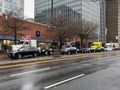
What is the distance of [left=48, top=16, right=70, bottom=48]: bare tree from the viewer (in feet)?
160

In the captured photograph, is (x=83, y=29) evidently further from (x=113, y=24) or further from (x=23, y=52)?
(x=113, y=24)

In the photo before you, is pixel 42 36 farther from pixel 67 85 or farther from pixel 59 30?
pixel 67 85

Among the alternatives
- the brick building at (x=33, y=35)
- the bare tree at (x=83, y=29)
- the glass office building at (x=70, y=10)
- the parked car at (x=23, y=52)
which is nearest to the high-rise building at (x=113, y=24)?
the glass office building at (x=70, y=10)

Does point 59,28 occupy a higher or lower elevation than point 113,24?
lower

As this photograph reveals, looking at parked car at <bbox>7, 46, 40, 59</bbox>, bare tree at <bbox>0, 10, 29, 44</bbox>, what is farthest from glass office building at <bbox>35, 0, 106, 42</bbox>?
parked car at <bbox>7, 46, 40, 59</bbox>

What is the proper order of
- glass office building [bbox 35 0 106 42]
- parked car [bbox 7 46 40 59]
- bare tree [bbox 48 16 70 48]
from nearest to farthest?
1. parked car [bbox 7 46 40 59]
2. bare tree [bbox 48 16 70 48]
3. glass office building [bbox 35 0 106 42]

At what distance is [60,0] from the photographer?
98750 millimetres

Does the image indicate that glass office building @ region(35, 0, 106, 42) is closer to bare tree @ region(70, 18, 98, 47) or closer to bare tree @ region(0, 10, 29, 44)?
bare tree @ region(70, 18, 98, 47)

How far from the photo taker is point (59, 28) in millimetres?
49469

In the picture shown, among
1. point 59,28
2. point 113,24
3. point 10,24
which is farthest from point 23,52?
point 113,24

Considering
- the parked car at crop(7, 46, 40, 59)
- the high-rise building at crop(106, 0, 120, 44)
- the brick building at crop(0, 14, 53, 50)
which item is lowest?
the parked car at crop(7, 46, 40, 59)

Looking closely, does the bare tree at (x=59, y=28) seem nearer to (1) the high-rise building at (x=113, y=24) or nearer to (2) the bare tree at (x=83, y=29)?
(2) the bare tree at (x=83, y=29)

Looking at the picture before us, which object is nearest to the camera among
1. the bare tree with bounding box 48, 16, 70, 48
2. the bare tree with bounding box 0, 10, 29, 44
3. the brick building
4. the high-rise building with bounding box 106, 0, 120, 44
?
the bare tree with bounding box 0, 10, 29, 44

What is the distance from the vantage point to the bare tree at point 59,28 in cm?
4884
